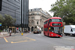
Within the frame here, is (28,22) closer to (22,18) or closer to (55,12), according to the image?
(22,18)

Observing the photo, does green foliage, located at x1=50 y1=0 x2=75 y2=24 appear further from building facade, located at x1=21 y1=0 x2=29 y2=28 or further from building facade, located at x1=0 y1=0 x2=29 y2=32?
building facade, located at x1=21 y1=0 x2=29 y2=28

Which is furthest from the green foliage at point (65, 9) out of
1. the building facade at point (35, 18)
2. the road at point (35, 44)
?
the building facade at point (35, 18)

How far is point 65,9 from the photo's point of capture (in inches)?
1236

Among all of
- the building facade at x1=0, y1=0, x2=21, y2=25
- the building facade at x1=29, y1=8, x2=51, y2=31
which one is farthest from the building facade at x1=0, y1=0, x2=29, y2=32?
the building facade at x1=29, y1=8, x2=51, y2=31

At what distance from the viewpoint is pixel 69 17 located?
33125 millimetres

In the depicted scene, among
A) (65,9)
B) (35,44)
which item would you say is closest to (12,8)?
(65,9)

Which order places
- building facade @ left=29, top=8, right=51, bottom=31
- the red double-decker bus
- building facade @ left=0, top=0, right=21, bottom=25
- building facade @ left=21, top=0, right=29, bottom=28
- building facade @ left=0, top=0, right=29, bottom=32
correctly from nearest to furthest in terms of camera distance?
1. the red double-decker bus
2. building facade @ left=0, top=0, right=21, bottom=25
3. building facade @ left=0, top=0, right=29, bottom=32
4. building facade @ left=21, top=0, right=29, bottom=28
5. building facade @ left=29, top=8, right=51, bottom=31

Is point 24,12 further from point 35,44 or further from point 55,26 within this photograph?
point 35,44

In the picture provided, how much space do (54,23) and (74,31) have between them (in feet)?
26.9

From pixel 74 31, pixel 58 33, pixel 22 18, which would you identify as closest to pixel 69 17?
pixel 74 31

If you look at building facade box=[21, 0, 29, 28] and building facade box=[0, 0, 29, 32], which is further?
building facade box=[21, 0, 29, 28]

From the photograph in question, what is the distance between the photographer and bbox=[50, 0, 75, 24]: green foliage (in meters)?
31.0

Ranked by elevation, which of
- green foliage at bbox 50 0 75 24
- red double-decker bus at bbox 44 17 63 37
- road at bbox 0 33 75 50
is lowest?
road at bbox 0 33 75 50

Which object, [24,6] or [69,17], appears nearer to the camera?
[69,17]
